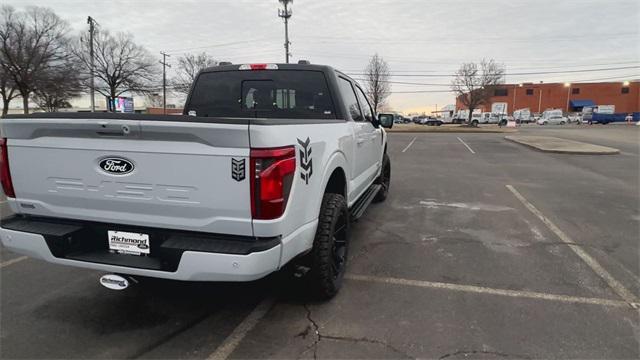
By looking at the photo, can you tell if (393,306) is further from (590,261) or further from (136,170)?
(590,261)

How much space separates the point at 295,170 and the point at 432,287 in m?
2.01

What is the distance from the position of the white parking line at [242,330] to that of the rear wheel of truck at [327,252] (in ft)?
1.49

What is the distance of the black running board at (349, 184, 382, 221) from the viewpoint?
4.43 m

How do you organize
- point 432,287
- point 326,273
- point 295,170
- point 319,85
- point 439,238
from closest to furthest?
point 295,170 → point 326,273 → point 432,287 → point 319,85 → point 439,238

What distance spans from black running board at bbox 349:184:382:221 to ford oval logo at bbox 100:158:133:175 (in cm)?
240

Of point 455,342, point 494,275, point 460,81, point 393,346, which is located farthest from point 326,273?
point 460,81

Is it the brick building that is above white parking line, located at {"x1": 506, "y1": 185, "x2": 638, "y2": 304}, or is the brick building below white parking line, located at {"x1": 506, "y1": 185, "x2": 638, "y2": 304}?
above

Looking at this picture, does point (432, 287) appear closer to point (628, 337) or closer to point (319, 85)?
point (628, 337)

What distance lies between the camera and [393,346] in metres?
2.81

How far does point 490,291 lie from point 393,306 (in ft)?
3.23

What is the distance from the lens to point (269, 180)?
7.84 ft

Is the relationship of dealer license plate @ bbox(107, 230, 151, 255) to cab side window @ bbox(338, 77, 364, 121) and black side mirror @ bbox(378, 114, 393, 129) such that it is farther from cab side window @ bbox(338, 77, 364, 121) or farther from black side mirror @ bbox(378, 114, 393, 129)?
black side mirror @ bbox(378, 114, 393, 129)

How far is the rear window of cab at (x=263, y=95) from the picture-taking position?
4371 mm

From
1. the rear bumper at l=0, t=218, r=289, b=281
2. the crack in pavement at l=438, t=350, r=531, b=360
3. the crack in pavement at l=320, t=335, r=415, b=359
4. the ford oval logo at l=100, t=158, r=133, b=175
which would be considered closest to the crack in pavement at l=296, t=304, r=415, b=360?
the crack in pavement at l=320, t=335, r=415, b=359
